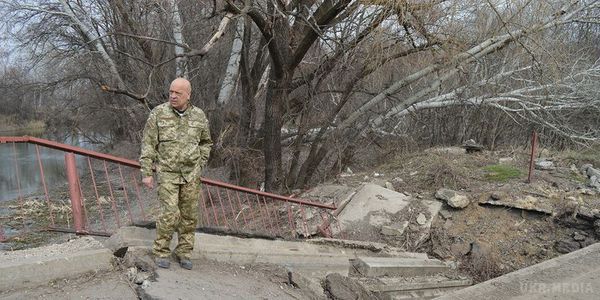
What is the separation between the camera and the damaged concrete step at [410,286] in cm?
470

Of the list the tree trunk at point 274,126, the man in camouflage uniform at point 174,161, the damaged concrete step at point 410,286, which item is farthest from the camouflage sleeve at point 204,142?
the tree trunk at point 274,126

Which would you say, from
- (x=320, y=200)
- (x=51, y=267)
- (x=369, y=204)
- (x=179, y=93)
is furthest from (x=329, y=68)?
(x=51, y=267)

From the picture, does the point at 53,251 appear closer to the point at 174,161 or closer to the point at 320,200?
the point at 174,161

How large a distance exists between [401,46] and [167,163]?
722cm

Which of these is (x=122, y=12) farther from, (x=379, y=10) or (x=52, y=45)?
(x=379, y=10)

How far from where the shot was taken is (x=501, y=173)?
9.41m

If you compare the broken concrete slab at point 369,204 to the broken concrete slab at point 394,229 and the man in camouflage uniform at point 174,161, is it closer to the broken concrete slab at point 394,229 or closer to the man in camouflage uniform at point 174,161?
the broken concrete slab at point 394,229

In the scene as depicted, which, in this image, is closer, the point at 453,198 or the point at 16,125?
the point at 453,198

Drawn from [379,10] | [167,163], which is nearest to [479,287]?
[167,163]

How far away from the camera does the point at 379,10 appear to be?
29.8 feet

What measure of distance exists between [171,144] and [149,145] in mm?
173

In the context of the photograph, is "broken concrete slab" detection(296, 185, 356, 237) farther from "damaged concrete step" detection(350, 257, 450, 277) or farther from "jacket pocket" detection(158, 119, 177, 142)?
"jacket pocket" detection(158, 119, 177, 142)

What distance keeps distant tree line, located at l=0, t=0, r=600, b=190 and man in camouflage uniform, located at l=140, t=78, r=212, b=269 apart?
4092mm

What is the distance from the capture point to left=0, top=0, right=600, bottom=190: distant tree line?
952 centimetres
